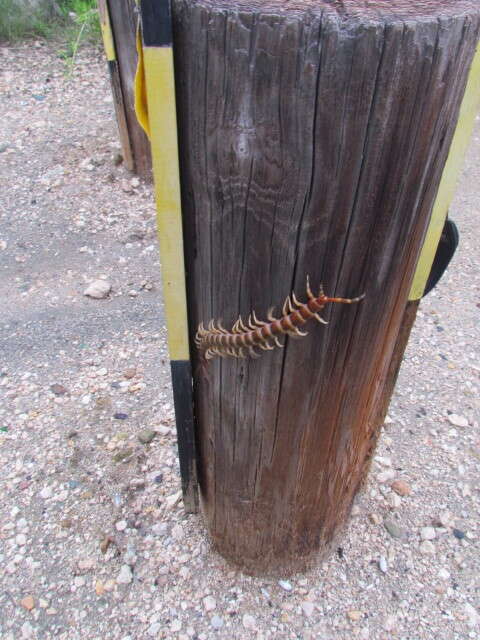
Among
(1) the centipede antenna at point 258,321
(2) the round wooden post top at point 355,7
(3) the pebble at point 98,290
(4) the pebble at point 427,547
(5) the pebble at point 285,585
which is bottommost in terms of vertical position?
(3) the pebble at point 98,290

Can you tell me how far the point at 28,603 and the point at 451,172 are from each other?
2.00 metres

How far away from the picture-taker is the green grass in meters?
6.13

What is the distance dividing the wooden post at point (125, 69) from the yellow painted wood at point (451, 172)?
2.80 m

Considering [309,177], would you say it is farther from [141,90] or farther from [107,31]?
[107,31]

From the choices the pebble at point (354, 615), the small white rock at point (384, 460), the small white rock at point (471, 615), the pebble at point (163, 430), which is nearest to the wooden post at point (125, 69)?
the pebble at point (163, 430)

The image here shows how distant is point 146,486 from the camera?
2.33 m

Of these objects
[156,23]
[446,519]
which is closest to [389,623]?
[446,519]

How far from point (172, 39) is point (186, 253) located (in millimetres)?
486

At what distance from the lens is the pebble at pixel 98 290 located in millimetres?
3500

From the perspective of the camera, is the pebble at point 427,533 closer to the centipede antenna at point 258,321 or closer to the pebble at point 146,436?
the pebble at point 146,436

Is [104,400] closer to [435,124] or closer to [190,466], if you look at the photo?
[190,466]

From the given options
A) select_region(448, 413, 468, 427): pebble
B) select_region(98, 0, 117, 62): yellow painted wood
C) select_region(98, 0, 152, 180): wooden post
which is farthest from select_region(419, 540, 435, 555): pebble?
select_region(98, 0, 117, 62): yellow painted wood

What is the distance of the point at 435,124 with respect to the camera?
105cm

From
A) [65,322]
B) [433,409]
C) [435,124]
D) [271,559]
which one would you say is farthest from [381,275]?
[65,322]
